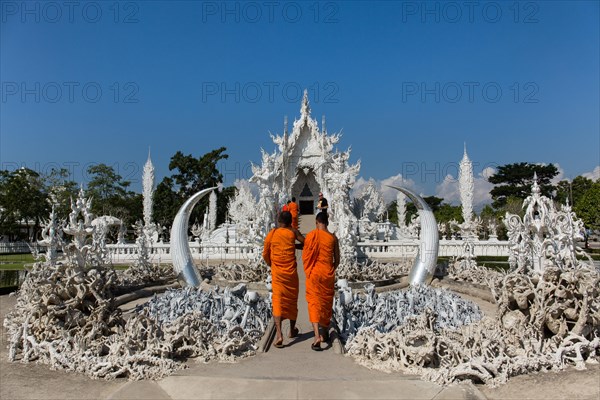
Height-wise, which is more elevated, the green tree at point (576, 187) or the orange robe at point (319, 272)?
the green tree at point (576, 187)

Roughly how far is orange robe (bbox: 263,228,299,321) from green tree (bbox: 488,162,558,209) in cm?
4958

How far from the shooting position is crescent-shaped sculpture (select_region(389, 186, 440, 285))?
10.5 m

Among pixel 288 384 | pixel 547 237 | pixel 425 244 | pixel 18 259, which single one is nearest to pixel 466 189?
pixel 425 244

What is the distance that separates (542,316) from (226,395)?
164 inches

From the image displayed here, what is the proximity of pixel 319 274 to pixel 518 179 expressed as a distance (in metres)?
53.6

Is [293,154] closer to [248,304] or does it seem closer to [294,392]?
[248,304]

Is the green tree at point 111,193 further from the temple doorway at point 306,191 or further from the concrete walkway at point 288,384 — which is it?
the concrete walkway at point 288,384

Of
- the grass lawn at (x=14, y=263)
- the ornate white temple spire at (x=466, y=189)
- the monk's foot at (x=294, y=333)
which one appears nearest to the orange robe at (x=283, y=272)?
the monk's foot at (x=294, y=333)

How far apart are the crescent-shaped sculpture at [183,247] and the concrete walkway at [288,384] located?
5101 mm

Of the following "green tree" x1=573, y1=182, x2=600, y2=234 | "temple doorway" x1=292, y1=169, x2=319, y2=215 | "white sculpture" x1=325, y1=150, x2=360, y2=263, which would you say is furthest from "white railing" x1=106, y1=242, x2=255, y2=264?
"green tree" x1=573, y1=182, x2=600, y2=234

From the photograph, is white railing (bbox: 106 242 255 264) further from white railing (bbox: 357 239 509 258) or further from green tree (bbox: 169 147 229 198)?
green tree (bbox: 169 147 229 198)

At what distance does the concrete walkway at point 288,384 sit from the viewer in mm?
4207

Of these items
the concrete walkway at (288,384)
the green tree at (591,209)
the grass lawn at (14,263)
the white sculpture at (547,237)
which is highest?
the green tree at (591,209)

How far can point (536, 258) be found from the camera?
23.2 feet
